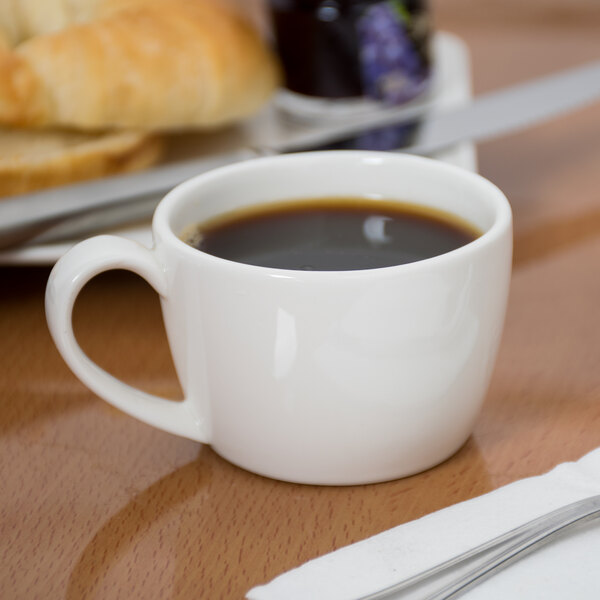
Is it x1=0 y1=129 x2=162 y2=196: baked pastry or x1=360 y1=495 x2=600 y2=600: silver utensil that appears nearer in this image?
x1=360 y1=495 x2=600 y2=600: silver utensil

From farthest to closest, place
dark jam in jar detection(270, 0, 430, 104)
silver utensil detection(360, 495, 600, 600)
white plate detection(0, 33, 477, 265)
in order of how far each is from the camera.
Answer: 1. dark jam in jar detection(270, 0, 430, 104)
2. white plate detection(0, 33, 477, 265)
3. silver utensil detection(360, 495, 600, 600)

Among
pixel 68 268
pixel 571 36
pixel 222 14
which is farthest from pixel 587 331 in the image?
pixel 571 36

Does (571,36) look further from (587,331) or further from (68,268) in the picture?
(68,268)

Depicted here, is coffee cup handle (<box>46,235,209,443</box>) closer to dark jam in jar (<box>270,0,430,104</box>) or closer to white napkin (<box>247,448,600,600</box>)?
white napkin (<box>247,448,600,600</box>)

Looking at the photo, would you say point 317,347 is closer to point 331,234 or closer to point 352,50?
point 331,234

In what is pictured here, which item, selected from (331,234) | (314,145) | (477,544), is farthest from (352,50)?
(477,544)

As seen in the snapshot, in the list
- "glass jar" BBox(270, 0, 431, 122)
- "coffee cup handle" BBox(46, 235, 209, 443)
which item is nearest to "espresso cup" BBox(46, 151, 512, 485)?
"coffee cup handle" BBox(46, 235, 209, 443)

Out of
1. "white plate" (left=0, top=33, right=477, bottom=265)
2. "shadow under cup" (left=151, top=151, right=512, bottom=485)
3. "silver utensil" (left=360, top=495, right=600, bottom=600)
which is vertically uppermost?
"shadow under cup" (left=151, top=151, right=512, bottom=485)
